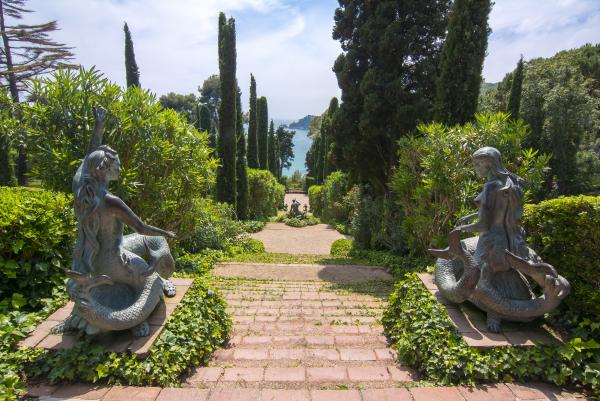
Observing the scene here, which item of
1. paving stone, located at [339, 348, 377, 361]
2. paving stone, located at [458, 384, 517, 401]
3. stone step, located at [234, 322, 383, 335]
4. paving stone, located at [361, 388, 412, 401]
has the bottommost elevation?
stone step, located at [234, 322, 383, 335]

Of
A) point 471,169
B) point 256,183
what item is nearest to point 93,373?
point 471,169

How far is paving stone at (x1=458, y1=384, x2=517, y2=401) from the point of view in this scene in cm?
256

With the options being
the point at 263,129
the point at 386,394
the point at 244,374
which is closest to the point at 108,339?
the point at 244,374

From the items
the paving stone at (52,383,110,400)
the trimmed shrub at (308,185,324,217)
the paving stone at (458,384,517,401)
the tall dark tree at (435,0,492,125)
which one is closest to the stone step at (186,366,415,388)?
the paving stone at (458,384,517,401)

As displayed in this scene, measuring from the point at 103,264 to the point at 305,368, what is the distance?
1934 mm

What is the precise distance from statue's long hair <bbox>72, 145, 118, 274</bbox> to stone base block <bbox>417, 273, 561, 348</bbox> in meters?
3.24

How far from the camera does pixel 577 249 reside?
339 cm

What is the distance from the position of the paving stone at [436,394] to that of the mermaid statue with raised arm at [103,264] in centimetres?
222

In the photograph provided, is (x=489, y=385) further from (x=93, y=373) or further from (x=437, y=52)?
(x=437, y=52)

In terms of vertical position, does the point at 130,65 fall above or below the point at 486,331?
above

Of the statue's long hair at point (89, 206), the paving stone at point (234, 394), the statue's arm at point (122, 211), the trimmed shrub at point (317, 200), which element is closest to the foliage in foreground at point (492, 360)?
the paving stone at point (234, 394)

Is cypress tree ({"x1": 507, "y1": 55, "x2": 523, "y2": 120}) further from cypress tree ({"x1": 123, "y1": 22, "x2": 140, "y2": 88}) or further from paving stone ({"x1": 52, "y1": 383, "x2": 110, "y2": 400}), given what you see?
paving stone ({"x1": 52, "y1": 383, "x2": 110, "y2": 400})

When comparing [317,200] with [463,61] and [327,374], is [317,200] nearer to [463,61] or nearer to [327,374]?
[463,61]

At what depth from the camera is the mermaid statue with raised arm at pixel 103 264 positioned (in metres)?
2.78
